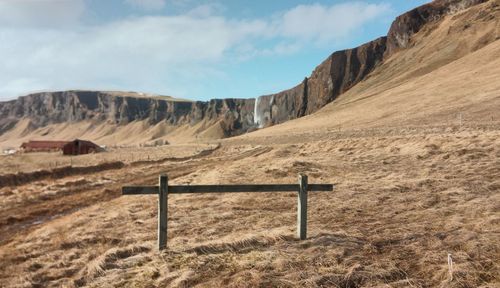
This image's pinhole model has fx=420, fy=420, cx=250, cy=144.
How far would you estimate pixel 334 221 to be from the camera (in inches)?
416

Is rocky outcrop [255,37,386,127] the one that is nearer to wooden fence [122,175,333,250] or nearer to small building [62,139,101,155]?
small building [62,139,101,155]

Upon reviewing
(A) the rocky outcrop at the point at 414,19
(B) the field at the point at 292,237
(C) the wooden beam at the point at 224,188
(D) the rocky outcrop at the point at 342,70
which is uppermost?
(A) the rocky outcrop at the point at 414,19

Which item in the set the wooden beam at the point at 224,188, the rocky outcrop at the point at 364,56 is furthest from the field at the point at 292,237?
the rocky outcrop at the point at 364,56

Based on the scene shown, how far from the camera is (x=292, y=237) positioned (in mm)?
8852

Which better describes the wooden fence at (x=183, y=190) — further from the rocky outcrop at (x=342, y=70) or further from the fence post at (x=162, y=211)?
the rocky outcrop at (x=342, y=70)

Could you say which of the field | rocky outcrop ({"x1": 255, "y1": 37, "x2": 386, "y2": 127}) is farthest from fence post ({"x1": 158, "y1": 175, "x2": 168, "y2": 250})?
rocky outcrop ({"x1": 255, "y1": 37, "x2": 386, "y2": 127})

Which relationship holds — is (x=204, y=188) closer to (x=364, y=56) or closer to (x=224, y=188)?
(x=224, y=188)

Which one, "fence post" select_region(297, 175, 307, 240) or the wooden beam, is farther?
"fence post" select_region(297, 175, 307, 240)

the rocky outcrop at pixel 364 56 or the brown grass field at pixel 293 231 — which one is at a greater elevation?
the rocky outcrop at pixel 364 56

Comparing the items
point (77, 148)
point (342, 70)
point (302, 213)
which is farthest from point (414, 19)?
point (302, 213)

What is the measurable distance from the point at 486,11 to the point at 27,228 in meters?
145

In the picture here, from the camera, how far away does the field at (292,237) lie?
6.88 metres

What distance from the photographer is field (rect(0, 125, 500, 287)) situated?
688cm

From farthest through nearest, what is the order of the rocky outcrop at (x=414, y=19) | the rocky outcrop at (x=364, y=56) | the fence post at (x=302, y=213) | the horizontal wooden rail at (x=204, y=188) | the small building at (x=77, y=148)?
1. the rocky outcrop at (x=364, y=56)
2. the rocky outcrop at (x=414, y=19)
3. the small building at (x=77, y=148)
4. the fence post at (x=302, y=213)
5. the horizontal wooden rail at (x=204, y=188)
